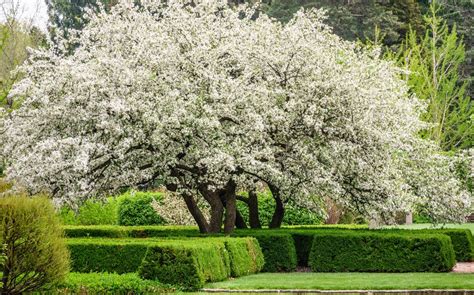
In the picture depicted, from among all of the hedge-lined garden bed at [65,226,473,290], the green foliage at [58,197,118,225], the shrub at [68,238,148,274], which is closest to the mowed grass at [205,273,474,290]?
the hedge-lined garden bed at [65,226,473,290]

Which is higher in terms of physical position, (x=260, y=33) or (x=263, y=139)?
(x=260, y=33)

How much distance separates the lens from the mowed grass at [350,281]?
52.4ft

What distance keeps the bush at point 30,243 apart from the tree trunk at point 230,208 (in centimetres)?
907

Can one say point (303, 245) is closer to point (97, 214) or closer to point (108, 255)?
point (108, 255)

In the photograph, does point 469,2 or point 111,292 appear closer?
point 111,292

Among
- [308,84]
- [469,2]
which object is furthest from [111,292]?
[469,2]

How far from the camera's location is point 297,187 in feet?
70.5

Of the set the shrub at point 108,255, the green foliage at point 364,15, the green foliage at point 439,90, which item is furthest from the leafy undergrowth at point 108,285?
the green foliage at point 364,15

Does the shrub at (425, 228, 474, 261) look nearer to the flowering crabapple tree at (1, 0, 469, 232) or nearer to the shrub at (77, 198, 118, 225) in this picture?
the flowering crabapple tree at (1, 0, 469, 232)

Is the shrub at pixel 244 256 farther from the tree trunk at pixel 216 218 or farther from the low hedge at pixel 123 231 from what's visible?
the low hedge at pixel 123 231

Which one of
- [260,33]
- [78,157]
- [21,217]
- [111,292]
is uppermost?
[260,33]

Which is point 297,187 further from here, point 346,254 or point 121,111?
point 121,111

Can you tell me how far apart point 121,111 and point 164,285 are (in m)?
5.29

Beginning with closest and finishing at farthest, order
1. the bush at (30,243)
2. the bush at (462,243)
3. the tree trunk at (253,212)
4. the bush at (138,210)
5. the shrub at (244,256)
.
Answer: the bush at (30,243), the shrub at (244,256), the bush at (462,243), the tree trunk at (253,212), the bush at (138,210)
